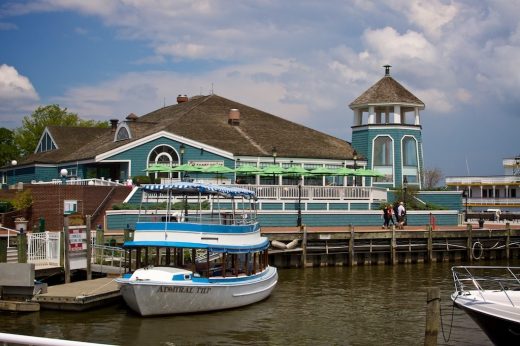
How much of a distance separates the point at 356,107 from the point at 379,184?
6.63 meters

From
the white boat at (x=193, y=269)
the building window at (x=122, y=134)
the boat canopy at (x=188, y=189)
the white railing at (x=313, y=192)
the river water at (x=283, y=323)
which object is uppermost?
the building window at (x=122, y=134)

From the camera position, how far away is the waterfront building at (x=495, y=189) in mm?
80062

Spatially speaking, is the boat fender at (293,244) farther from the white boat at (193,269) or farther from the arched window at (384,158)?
the arched window at (384,158)

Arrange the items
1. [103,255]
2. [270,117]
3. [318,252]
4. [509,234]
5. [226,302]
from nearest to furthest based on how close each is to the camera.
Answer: [226,302] < [103,255] < [318,252] < [509,234] < [270,117]

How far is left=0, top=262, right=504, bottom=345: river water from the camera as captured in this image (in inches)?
852

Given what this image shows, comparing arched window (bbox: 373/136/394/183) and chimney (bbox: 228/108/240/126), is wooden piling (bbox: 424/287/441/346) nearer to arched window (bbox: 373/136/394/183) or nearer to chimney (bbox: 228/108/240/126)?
arched window (bbox: 373/136/394/183)

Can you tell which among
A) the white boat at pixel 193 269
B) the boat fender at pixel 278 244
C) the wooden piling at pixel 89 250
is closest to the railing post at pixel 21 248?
the wooden piling at pixel 89 250

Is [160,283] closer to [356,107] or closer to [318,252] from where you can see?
[318,252]

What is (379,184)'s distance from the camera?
5850 centimetres

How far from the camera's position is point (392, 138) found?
58594mm

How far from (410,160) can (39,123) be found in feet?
159

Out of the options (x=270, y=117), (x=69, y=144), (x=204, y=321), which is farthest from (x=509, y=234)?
(x=69, y=144)

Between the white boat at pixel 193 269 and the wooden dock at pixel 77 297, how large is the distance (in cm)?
119

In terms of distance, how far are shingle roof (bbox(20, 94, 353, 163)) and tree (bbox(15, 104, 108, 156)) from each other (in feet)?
79.5
